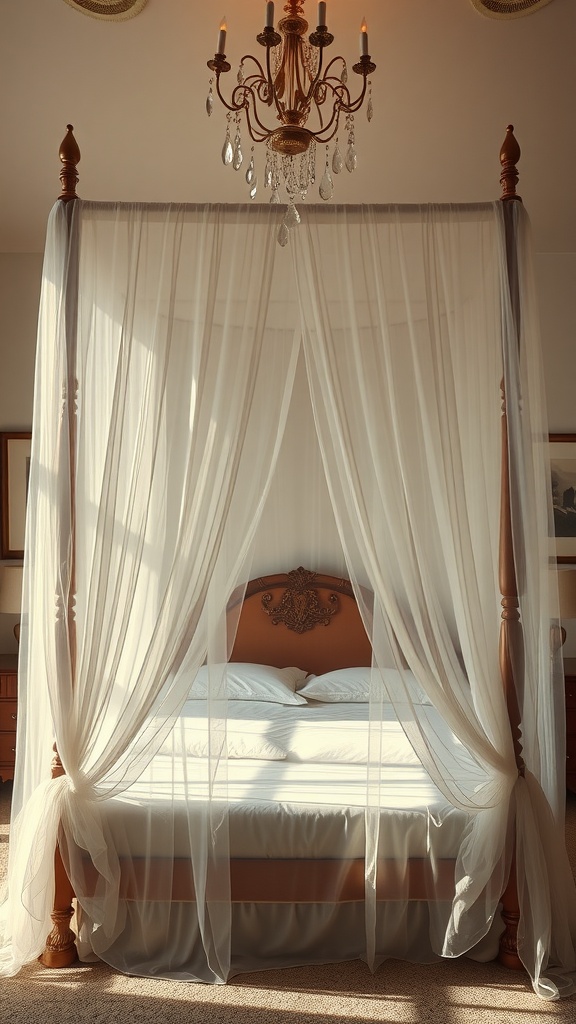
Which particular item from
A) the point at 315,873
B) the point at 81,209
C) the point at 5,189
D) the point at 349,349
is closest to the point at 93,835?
the point at 315,873

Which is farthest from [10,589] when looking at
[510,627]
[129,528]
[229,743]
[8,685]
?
[510,627]

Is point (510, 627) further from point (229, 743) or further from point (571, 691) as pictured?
point (571, 691)

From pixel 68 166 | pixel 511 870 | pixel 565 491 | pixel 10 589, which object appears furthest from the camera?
pixel 565 491

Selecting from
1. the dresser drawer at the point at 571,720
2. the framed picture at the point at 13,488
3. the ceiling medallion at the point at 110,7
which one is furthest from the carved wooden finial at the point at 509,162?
the framed picture at the point at 13,488

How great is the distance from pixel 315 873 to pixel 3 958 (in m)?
1.07

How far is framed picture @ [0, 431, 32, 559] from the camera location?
5.18 meters

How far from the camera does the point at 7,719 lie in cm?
462

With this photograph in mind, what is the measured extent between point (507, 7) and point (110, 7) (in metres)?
1.37

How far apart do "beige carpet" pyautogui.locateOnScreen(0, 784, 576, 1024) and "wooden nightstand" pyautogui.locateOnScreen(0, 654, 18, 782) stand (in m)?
2.03

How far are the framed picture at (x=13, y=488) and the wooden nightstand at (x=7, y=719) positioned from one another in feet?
2.86

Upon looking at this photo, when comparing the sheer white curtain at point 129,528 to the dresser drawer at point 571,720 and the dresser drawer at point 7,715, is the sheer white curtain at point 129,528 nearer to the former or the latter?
the dresser drawer at point 7,715

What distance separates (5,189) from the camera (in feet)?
14.0

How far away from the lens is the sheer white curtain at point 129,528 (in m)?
2.68

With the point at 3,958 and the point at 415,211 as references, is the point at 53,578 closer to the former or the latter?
the point at 3,958
